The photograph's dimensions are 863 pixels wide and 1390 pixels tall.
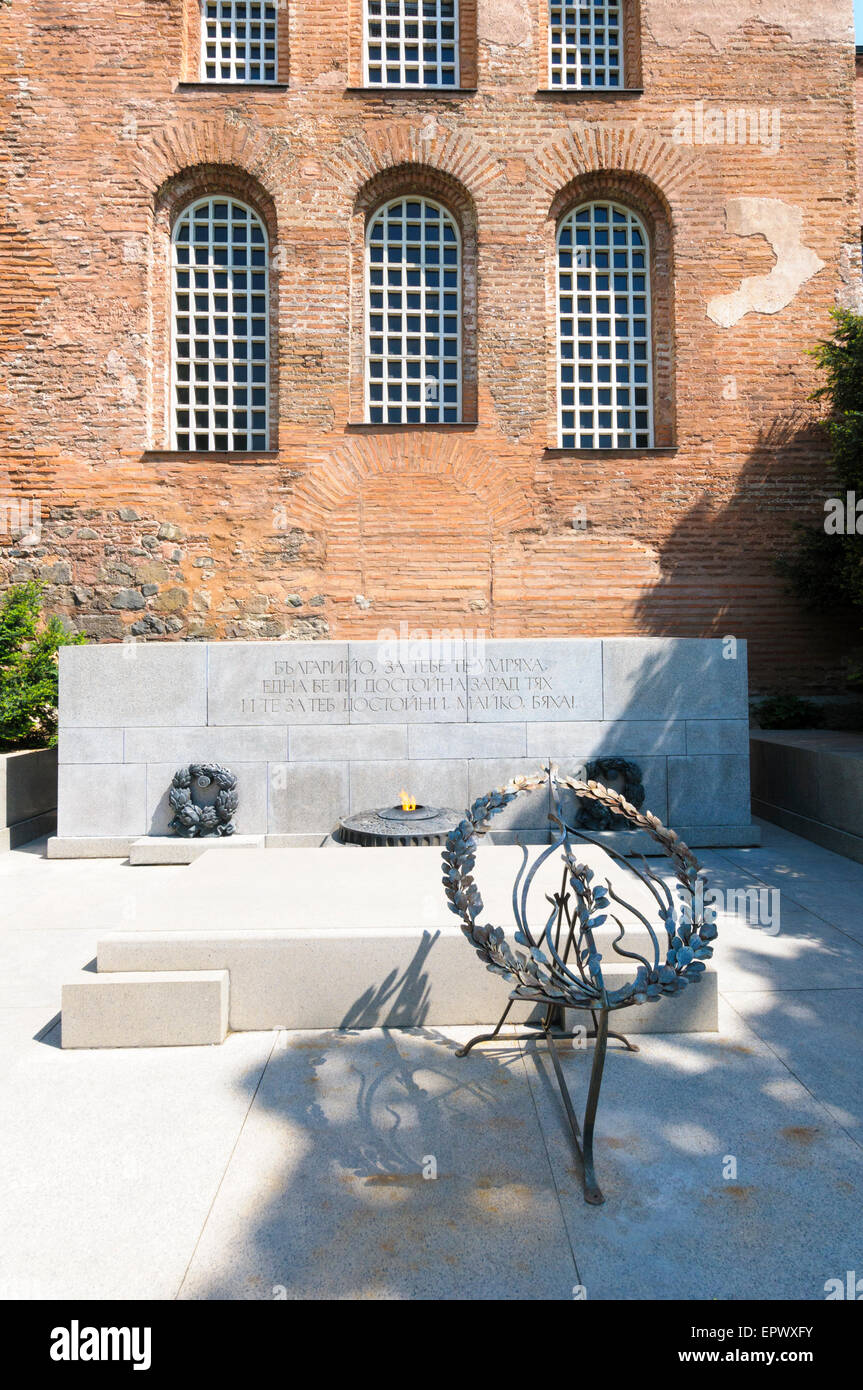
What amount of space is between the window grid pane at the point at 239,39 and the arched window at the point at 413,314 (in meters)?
2.82

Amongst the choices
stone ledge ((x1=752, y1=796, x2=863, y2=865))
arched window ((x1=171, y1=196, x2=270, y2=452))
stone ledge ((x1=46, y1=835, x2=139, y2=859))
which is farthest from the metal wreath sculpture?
arched window ((x1=171, y1=196, x2=270, y2=452))

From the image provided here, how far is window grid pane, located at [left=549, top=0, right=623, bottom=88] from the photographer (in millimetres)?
11844

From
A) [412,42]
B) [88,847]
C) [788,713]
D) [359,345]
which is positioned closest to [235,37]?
[412,42]

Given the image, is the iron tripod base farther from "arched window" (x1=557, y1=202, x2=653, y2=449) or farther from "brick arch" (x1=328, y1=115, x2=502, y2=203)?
"brick arch" (x1=328, y1=115, x2=502, y2=203)

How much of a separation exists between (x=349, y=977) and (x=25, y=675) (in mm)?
6711

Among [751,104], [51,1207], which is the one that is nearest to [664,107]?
[751,104]

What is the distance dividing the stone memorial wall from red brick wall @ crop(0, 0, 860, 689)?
3.37 m

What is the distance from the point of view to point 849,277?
1139cm

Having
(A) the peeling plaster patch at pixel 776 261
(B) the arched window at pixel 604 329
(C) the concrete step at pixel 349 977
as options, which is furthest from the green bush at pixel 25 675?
(A) the peeling plaster patch at pixel 776 261

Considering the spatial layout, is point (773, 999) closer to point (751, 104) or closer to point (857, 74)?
point (751, 104)

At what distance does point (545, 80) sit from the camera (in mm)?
11766

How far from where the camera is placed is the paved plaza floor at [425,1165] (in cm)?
220

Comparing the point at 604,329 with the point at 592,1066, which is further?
the point at 604,329

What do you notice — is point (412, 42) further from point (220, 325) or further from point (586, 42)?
point (220, 325)
